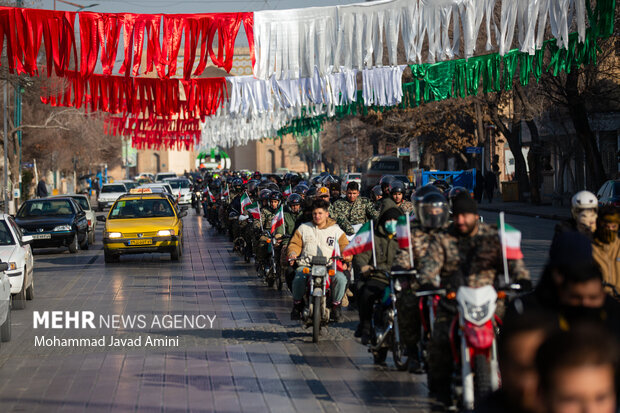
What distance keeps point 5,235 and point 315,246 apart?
6526mm

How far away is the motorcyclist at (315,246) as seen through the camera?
463 inches

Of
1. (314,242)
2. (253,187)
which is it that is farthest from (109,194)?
(314,242)

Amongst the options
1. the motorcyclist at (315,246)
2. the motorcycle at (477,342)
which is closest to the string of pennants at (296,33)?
the motorcyclist at (315,246)

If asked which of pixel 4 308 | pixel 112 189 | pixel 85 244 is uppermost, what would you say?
pixel 4 308

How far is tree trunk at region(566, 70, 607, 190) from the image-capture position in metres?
32.2

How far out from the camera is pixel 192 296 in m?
16.5

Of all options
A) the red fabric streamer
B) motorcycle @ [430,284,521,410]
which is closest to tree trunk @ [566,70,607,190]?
the red fabric streamer

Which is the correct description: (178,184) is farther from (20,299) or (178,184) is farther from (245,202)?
(20,299)

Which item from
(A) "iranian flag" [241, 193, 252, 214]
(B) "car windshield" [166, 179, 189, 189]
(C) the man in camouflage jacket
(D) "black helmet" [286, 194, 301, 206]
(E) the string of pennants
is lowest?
(B) "car windshield" [166, 179, 189, 189]

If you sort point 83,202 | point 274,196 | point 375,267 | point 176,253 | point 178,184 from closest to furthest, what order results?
point 375,267 → point 274,196 → point 176,253 → point 83,202 → point 178,184

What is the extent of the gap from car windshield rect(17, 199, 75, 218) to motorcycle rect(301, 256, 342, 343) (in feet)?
60.2

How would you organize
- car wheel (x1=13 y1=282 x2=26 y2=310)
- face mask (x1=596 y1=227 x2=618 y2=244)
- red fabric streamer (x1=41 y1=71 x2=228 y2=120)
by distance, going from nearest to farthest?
face mask (x1=596 y1=227 x2=618 y2=244) < car wheel (x1=13 y1=282 x2=26 y2=310) < red fabric streamer (x1=41 y1=71 x2=228 y2=120)

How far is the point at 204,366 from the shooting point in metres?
10.1

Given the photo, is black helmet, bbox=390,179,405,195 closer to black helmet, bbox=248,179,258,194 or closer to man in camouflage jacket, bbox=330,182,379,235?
man in camouflage jacket, bbox=330,182,379,235
